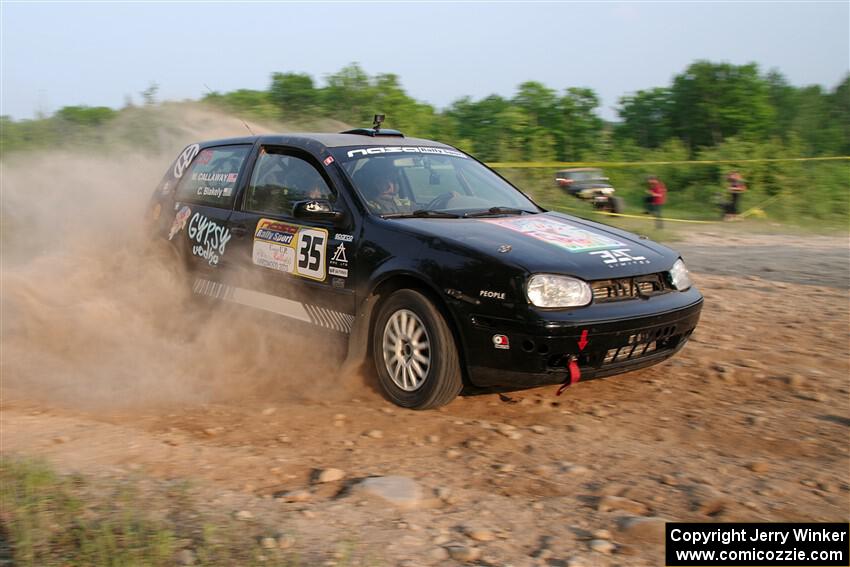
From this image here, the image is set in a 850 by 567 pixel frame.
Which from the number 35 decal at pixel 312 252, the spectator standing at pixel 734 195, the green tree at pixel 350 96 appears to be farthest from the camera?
the green tree at pixel 350 96

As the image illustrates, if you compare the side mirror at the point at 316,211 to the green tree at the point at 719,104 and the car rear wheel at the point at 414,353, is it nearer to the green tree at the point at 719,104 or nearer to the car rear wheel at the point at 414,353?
the car rear wheel at the point at 414,353

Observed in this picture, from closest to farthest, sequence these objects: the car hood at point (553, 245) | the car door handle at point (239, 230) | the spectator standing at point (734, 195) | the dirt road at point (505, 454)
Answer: the dirt road at point (505, 454)
the car hood at point (553, 245)
the car door handle at point (239, 230)
the spectator standing at point (734, 195)

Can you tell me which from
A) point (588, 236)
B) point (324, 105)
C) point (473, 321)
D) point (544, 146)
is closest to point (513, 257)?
point (473, 321)

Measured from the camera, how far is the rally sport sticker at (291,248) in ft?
17.5

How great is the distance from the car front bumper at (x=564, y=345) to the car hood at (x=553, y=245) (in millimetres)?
263

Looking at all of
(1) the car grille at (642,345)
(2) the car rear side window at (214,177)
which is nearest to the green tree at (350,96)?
(2) the car rear side window at (214,177)

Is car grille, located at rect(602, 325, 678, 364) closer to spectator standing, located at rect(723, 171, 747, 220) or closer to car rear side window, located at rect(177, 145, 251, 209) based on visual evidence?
car rear side window, located at rect(177, 145, 251, 209)

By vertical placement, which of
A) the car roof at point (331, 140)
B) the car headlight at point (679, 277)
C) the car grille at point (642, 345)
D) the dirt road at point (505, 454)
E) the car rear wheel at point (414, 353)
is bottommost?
the dirt road at point (505, 454)

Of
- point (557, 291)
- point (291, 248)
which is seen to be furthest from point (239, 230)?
point (557, 291)

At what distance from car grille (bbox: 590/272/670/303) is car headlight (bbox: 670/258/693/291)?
8cm

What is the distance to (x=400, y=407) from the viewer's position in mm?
4891

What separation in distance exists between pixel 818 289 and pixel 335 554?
717 cm
